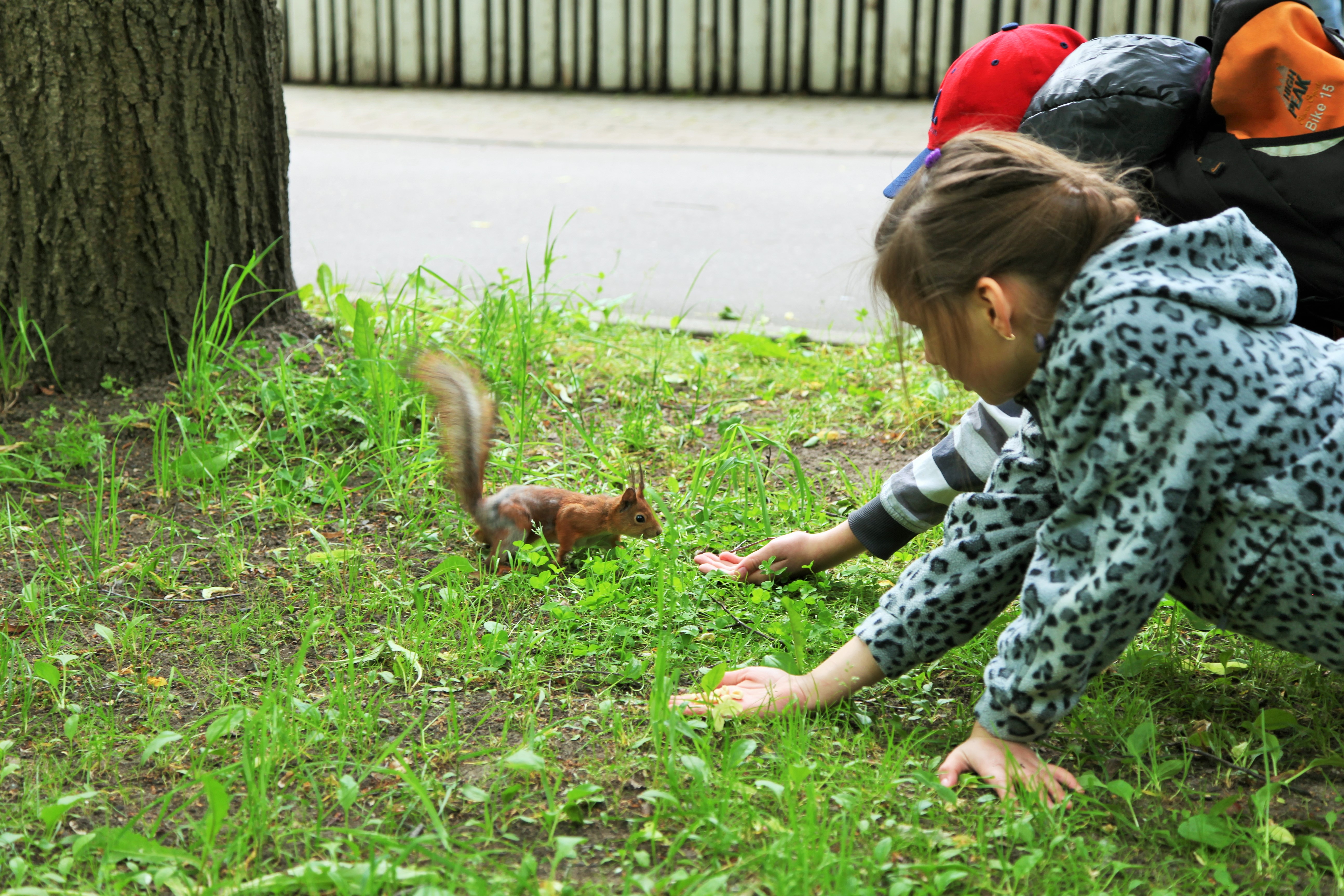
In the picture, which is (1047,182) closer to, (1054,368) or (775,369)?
(1054,368)

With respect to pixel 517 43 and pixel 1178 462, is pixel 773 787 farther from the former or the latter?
pixel 517 43

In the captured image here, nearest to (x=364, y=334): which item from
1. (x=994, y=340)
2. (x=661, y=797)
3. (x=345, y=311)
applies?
(x=345, y=311)

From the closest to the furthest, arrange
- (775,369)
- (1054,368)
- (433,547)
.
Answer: (1054,368)
(433,547)
(775,369)

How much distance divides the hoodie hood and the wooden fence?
8.53m

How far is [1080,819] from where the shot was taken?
5.72ft

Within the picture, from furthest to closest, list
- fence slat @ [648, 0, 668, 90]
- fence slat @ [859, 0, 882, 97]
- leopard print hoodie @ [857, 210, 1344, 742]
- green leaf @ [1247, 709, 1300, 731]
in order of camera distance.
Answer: fence slat @ [648, 0, 668, 90] → fence slat @ [859, 0, 882, 97] → green leaf @ [1247, 709, 1300, 731] → leopard print hoodie @ [857, 210, 1344, 742]

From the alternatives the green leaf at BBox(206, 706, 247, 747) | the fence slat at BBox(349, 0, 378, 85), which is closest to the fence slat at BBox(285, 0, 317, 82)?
the fence slat at BBox(349, 0, 378, 85)

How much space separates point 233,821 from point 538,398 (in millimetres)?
1784

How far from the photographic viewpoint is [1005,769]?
1.78 m

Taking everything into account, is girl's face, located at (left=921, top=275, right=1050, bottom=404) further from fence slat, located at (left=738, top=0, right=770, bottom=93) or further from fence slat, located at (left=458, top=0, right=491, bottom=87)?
fence slat, located at (left=458, top=0, right=491, bottom=87)

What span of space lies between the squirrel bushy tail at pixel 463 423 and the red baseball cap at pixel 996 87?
95 cm

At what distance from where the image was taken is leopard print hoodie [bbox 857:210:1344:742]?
5.18ft

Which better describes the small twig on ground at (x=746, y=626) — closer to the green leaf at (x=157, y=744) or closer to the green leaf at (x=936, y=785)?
the green leaf at (x=936, y=785)

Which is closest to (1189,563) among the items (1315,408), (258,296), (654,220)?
(1315,408)
